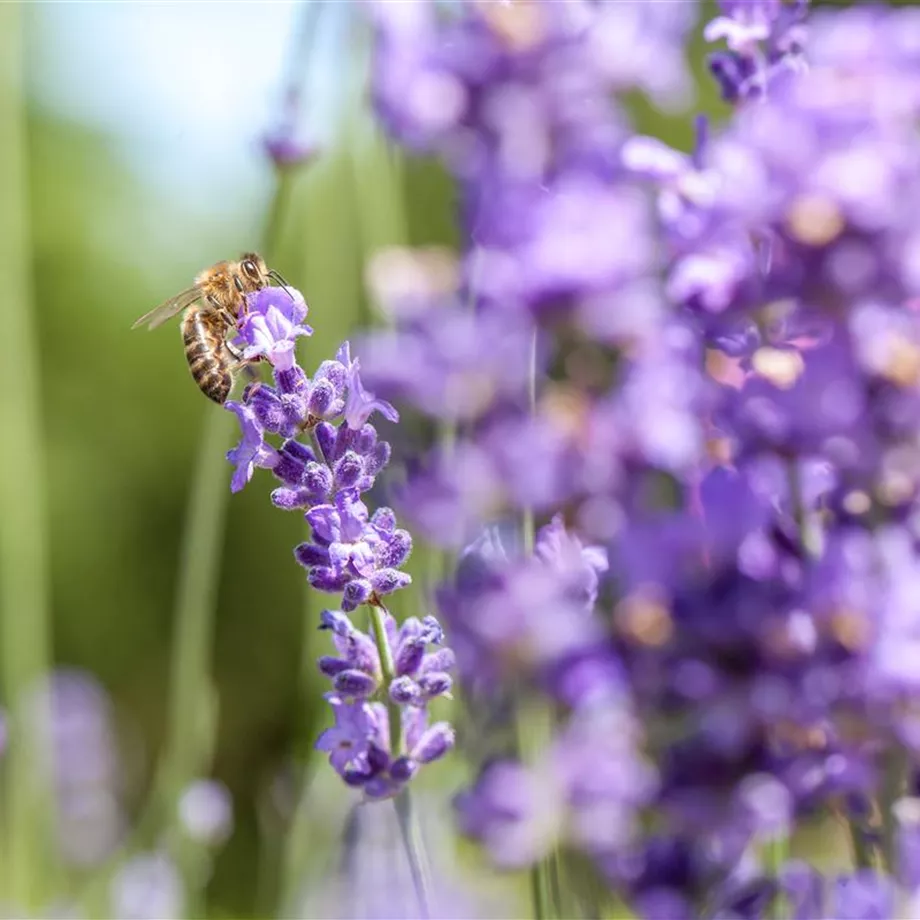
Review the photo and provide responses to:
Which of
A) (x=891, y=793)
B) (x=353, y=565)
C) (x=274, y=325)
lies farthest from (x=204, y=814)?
(x=891, y=793)

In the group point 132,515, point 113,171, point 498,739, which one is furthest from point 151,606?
point 498,739

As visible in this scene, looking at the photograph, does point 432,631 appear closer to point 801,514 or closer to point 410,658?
point 410,658

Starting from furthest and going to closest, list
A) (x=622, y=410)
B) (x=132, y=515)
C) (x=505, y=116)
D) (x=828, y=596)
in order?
(x=132, y=515)
(x=505, y=116)
(x=622, y=410)
(x=828, y=596)

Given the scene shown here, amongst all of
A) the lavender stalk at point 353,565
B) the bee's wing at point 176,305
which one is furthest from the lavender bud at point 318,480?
the bee's wing at point 176,305

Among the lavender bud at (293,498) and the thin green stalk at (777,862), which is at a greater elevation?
the lavender bud at (293,498)

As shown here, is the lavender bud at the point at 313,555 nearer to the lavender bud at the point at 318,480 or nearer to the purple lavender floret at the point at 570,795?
the lavender bud at the point at 318,480

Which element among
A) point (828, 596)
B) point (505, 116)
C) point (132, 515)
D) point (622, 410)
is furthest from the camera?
point (132, 515)

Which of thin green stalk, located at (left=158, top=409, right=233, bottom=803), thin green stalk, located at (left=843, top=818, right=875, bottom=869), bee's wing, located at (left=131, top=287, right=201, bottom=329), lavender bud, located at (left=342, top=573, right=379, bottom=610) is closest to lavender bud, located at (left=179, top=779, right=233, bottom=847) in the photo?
thin green stalk, located at (left=158, top=409, right=233, bottom=803)

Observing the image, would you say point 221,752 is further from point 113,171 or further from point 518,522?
point 518,522
